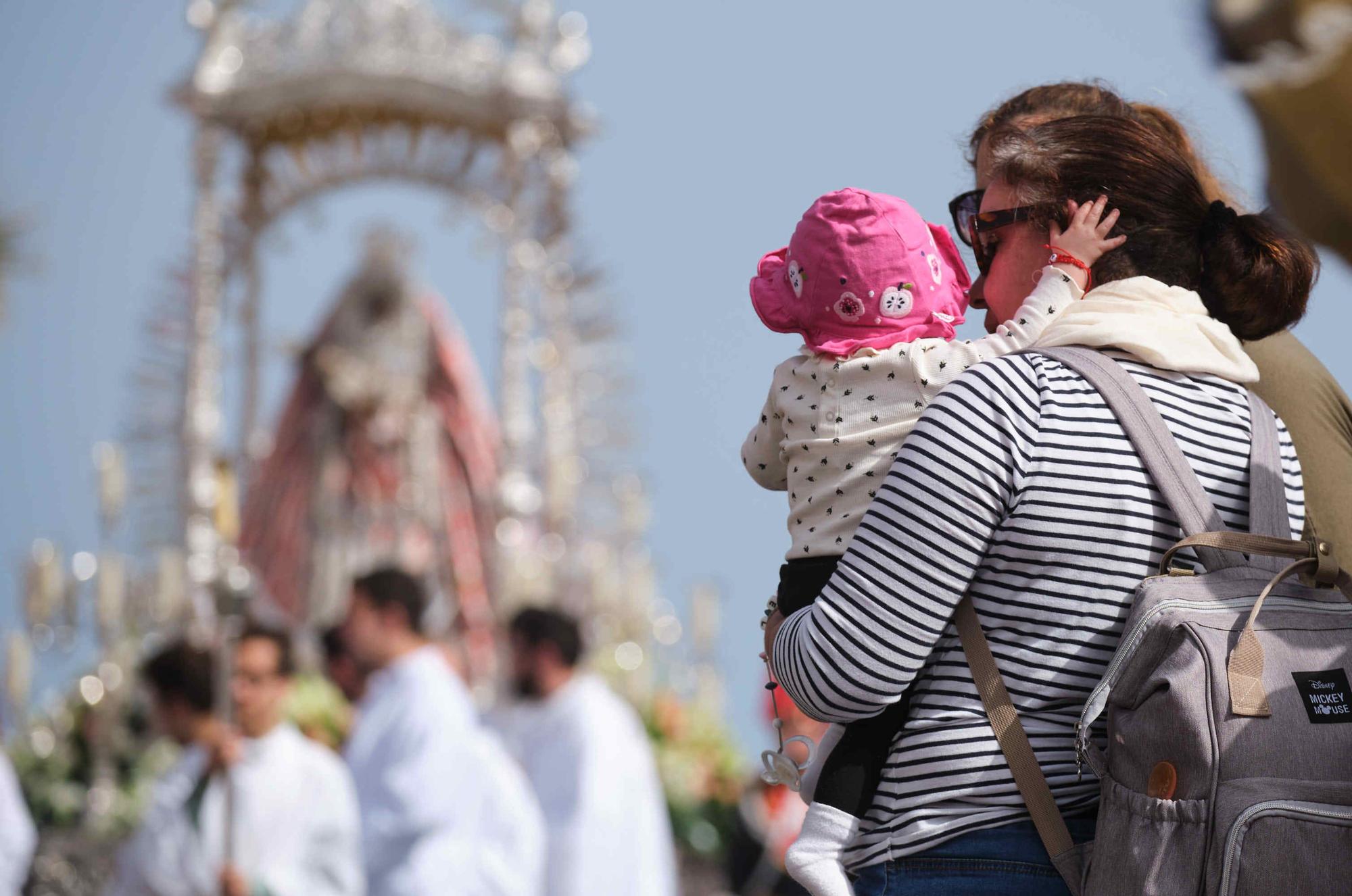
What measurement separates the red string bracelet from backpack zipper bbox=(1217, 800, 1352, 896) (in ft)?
1.95

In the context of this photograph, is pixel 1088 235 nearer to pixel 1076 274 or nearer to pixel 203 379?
pixel 1076 274

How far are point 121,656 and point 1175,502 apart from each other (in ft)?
25.6

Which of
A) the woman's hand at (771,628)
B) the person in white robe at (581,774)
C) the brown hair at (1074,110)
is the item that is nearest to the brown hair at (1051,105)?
the brown hair at (1074,110)

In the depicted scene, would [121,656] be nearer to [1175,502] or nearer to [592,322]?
[592,322]

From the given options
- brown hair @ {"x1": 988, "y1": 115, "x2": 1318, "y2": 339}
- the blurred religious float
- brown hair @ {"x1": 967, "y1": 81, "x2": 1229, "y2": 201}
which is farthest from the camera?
the blurred religious float

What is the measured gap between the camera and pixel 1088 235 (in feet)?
5.72

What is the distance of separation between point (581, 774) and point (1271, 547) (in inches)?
222

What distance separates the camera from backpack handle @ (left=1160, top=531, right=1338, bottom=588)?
1.50 meters

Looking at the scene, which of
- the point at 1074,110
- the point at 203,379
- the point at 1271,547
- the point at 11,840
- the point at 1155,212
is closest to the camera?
the point at 1271,547

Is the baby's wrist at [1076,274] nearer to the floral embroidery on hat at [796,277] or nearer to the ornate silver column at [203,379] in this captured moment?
the floral embroidery on hat at [796,277]

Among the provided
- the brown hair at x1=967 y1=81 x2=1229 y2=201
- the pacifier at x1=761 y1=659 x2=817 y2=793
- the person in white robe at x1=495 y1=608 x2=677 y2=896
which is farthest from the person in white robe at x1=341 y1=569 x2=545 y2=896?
the brown hair at x1=967 y1=81 x2=1229 y2=201

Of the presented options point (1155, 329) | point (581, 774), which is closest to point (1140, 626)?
point (1155, 329)

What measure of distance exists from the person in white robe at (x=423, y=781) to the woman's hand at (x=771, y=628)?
3.88 metres

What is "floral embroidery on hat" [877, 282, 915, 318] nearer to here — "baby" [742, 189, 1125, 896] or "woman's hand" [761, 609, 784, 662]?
"baby" [742, 189, 1125, 896]
